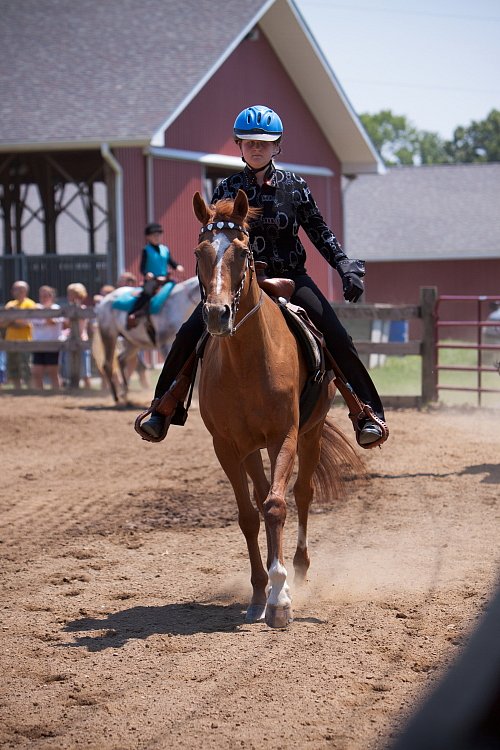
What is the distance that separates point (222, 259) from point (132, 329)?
11.2 meters

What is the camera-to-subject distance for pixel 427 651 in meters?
4.59

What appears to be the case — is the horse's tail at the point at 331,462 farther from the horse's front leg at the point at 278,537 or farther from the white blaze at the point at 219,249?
the white blaze at the point at 219,249

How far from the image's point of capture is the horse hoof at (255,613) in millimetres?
5438

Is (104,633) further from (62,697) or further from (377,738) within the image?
(377,738)

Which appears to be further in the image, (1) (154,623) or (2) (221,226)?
(1) (154,623)

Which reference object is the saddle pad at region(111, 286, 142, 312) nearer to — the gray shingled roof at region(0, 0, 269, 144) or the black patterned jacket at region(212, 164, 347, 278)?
the gray shingled roof at region(0, 0, 269, 144)

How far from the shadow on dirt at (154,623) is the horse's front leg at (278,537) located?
0.26 m

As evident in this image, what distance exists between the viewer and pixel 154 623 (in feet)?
17.7

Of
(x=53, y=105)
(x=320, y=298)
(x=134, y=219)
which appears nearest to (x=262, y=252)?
(x=320, y=298)

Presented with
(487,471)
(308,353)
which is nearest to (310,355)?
(308,353)

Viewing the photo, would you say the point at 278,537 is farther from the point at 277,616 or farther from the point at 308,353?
the point at 308,353

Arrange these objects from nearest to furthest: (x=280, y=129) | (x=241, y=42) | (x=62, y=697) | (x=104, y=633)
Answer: (x=62, y=697) → (x=104, y=633) → (x=280, y=129) → (x=241, y=42)

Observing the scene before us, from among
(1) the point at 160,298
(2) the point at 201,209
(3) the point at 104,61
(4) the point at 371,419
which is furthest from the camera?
(3) the point at 104,61

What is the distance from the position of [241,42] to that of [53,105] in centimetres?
535
